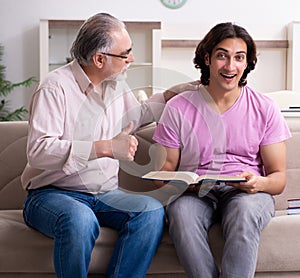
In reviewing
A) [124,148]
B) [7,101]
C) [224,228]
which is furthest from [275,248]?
[7,101]

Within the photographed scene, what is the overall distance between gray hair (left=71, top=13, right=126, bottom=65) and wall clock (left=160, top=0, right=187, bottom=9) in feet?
14.8

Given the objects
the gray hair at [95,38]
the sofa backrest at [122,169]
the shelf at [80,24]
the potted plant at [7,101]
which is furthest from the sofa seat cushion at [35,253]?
the shelf at [80,24]

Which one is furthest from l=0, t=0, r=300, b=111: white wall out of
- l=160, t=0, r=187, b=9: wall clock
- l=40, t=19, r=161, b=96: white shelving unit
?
l=40, t=19, r=161, b=96: white shelving unit

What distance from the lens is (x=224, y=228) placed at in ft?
6.81

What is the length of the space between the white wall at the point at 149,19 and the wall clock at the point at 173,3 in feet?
0.13

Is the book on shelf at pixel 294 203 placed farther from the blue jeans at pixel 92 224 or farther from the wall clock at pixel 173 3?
the wall clock at pixel 173 3

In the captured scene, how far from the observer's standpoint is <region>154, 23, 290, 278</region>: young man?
219 cm

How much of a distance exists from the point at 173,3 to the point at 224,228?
4878mm

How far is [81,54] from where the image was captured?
2.21m

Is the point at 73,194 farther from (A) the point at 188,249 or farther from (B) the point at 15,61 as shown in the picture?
(B) the point at 15,61

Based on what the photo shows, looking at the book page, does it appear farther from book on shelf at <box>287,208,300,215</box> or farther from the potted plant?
the potted plant

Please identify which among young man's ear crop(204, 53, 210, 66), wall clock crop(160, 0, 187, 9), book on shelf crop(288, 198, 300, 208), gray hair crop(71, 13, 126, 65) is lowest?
book on shelf crop(288, 198, 300, 208)

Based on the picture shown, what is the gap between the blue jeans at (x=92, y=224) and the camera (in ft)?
6.38

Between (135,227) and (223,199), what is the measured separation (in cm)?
36
